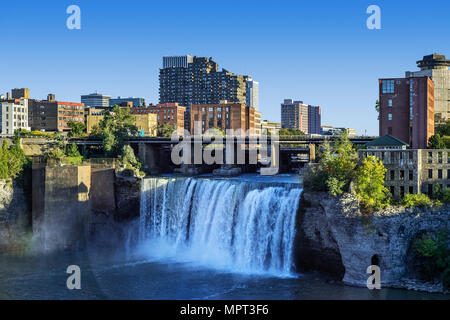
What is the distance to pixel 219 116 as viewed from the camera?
425 ft

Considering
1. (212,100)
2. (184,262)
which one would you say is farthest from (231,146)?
(212,100)

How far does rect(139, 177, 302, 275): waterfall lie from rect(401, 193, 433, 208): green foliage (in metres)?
9.80

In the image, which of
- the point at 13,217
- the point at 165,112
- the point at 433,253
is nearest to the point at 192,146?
the point at 13,217

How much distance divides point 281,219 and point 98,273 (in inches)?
738

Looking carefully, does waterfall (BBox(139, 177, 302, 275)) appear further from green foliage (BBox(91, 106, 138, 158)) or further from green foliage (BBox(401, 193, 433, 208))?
green foliage (BBox(91, 106, 138, 158))

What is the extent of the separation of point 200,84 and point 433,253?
150 meters

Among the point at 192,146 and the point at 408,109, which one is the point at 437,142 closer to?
the point at 408,109

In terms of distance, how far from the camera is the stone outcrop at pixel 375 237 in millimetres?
38719

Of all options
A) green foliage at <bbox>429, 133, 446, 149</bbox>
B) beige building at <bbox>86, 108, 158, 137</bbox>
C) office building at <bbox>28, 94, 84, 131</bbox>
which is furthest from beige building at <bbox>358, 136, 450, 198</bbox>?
office building at <bbox>28, 94, 84, 131</bbox>

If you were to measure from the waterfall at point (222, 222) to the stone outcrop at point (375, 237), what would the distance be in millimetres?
4517

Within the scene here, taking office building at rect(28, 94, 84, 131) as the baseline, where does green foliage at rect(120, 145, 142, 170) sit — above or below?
below

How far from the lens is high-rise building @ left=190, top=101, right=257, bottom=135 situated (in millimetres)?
128500
